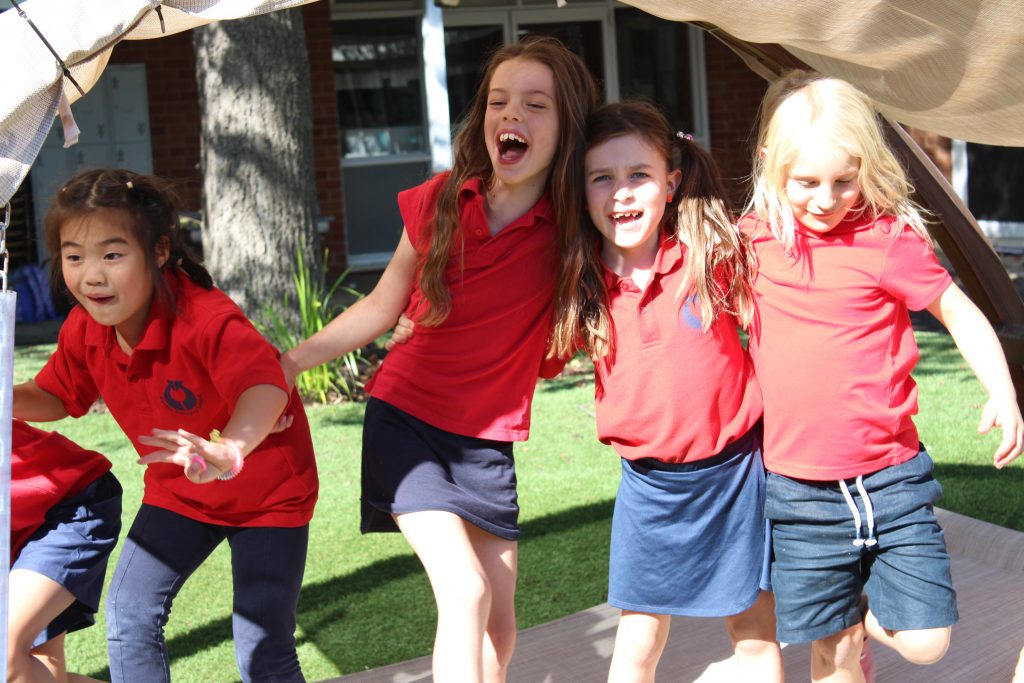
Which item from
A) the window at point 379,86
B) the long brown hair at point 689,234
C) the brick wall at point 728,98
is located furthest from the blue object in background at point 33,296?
the long brown hair at point 689,234

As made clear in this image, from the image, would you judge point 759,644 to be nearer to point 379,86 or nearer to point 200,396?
point 200,396

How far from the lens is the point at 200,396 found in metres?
2.90

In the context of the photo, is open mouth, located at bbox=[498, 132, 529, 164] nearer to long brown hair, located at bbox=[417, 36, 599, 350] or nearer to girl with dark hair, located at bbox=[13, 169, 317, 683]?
long brown hair, located at bbox=[417, 36, 599, 350]

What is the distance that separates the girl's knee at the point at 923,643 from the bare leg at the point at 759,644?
0.32 meters

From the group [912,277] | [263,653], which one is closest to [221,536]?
[263,653]

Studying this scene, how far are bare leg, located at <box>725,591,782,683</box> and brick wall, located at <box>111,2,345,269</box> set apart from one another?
10404mm

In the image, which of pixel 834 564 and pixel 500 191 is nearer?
pixel 834 564

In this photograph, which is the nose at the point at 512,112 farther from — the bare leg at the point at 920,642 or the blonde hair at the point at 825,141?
the bare leg at the point at 920,642

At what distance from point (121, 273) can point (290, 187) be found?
540 centimetres

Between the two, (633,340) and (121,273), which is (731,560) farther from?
(121,273)

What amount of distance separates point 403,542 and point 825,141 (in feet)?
10.8

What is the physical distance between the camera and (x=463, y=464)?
3014 mm

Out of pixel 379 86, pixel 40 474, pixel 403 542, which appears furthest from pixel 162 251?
→ pixel 379 86

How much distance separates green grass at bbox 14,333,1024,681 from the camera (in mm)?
4301
